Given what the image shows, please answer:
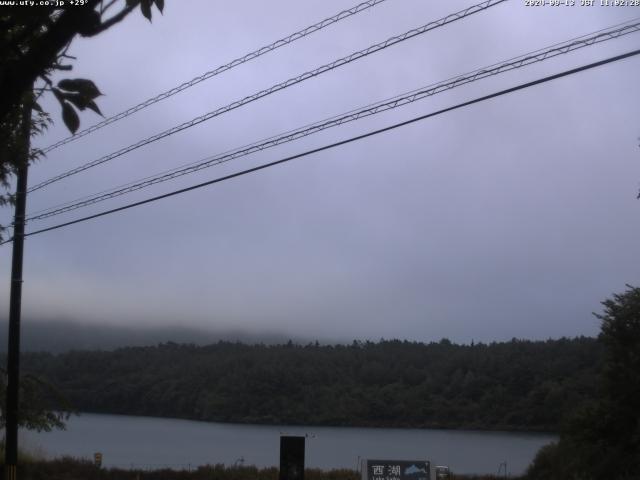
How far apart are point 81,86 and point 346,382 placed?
38.2m

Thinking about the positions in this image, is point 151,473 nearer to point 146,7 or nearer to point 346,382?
point 346,382

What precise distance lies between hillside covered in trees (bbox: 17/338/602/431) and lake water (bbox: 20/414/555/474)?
0.65 metres

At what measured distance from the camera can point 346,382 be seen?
41.0 meters

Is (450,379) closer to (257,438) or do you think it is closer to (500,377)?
(500,377)

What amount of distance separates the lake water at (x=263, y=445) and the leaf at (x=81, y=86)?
23.8 meters

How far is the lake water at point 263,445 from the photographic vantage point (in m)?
30.3

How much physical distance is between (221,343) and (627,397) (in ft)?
131

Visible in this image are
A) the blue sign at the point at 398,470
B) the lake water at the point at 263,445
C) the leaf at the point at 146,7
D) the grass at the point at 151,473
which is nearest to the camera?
the leaf at the point at 146,7

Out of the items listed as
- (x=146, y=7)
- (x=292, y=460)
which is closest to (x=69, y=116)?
(x=146, y=7)

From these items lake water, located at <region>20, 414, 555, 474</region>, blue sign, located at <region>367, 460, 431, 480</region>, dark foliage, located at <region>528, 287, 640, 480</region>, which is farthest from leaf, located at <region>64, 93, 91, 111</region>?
lake water, located at <region>20, 414, 555, 474</region>

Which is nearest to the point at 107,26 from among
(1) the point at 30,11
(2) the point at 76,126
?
(1) the point at 30,11

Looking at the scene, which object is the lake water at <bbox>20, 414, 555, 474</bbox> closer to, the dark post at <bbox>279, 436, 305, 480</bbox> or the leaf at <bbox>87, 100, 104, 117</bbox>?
the dark post at <bbox>279, 436, 305, 480</bbox>

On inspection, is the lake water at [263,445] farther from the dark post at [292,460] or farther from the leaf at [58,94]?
the leaf at [58,94]

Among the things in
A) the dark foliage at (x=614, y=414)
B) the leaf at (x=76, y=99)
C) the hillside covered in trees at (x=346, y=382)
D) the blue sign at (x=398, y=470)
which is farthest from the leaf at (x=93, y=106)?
the hillside covered in trees at (x=346, y=382)
